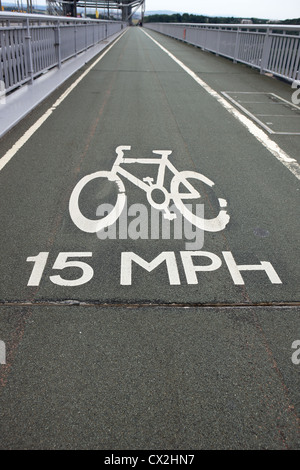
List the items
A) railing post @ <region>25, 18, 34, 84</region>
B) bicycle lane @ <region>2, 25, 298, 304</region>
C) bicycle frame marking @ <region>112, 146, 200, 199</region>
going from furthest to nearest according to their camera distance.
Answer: railing post @ <region>25, 18, 34, 84</region> < bicycle frame marking @ <region>112, 146, 200, 199</region> < bicycle lane @ <region>2, 25, 298, 304</region>

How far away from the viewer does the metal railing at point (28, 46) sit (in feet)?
30.6

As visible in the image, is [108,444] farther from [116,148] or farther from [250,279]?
[116,148]

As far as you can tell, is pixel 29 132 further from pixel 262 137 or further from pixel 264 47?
pixel 264 47

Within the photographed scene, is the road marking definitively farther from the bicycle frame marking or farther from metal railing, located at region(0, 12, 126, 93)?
metal railing, located at region(0, 12, 126, 93)

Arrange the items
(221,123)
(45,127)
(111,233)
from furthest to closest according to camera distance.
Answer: (221,123)
(45,127)
(111,233)

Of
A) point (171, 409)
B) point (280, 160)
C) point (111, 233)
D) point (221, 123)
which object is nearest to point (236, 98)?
point (221, 123)

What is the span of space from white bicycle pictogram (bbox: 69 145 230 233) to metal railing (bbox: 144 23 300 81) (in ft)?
28.7

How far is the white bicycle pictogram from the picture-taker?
4469 mm

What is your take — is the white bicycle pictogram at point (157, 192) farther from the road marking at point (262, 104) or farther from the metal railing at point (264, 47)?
the metal railing at point (264, 47)

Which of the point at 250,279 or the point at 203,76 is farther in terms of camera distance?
the point at 203,76

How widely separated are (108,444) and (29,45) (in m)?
11.3

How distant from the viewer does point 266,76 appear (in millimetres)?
15578

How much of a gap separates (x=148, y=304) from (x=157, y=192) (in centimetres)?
233

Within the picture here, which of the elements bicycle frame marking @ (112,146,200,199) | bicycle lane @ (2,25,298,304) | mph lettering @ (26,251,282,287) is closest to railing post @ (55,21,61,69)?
bicycle lane @ (2,25,298,304)
